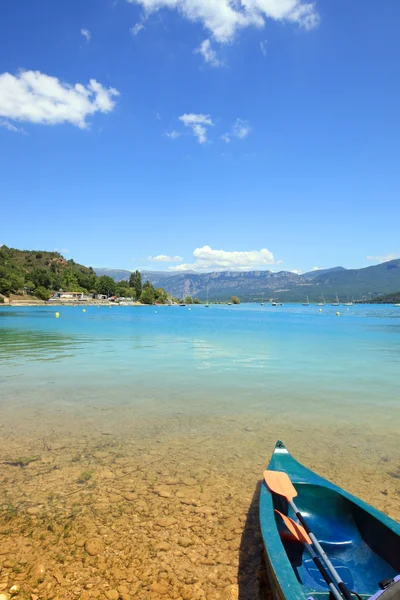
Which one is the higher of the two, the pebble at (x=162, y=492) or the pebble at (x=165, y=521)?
the pebble at (x=165, y=521)

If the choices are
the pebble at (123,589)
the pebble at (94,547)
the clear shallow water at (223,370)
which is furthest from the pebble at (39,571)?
the clear shallow water at (223,370)

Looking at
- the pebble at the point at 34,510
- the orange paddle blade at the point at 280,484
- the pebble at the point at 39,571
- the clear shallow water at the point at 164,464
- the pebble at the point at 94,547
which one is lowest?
the clear shallow water at the point at 164,464

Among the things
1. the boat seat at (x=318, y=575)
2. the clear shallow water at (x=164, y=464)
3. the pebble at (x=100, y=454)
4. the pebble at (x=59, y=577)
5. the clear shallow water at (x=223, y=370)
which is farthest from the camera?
the clear shallow water at (x=223, y=370)

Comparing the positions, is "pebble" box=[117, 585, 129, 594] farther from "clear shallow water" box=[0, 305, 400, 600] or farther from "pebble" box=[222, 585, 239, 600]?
"pebble" box=[222, 585, 239, 600]

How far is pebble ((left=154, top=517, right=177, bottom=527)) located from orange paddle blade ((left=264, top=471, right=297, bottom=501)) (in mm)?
1862

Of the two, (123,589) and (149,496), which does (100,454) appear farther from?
(123,589)

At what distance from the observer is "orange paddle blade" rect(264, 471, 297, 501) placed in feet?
18.4

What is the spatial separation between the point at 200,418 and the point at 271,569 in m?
8.84

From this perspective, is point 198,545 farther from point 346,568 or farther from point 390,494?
point 390,494

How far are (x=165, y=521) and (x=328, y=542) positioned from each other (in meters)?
2.73

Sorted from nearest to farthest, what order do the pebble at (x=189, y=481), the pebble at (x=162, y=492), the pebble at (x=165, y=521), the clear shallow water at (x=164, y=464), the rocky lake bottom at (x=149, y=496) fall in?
the rocky lake bottom at (x=149, y=496) → the clear shallow water at (x=164, y=464) → the pebble at (x=165, y=521) → the pebble at (x=162, y=492) → the pebble at (x=189, y=481)

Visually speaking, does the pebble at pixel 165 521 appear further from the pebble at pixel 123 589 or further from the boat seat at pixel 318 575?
the boat seat at pixel 318 575

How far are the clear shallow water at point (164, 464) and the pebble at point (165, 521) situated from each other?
0.06ft

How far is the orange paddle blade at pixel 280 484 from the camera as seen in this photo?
562 centimetres
